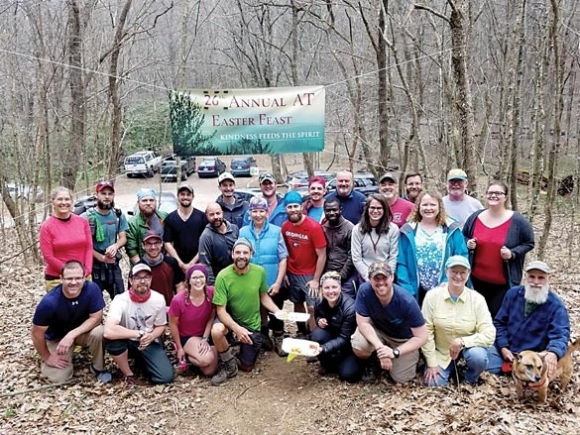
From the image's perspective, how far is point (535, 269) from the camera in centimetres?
424

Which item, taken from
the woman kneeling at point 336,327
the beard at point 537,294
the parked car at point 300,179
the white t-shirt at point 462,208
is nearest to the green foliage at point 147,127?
the parked car at point 300,179

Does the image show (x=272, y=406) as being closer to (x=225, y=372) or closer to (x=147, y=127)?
(x=225, y=372)

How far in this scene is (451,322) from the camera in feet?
14.8

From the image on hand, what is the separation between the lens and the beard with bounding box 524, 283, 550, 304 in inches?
170

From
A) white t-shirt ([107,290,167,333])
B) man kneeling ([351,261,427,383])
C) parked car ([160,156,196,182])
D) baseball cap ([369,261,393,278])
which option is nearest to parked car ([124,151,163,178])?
parked car ([160,156,196,182])

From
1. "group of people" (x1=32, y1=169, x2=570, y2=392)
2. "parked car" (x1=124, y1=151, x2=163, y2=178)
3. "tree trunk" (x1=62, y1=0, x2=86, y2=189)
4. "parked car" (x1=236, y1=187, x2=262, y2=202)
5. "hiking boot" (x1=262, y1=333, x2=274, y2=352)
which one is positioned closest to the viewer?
"group of people" (x1=32, y1=169, x2=570, y2=392)

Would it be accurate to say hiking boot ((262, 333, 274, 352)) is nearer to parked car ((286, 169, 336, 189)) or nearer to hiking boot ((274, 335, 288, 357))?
hiking boot ((274, 335, 288, 357))

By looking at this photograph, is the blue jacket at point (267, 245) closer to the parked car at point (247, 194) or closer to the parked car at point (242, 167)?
the parked car at point (247, 194)

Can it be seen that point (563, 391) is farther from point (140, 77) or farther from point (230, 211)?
point (140, 77)

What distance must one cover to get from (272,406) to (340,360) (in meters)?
0.80

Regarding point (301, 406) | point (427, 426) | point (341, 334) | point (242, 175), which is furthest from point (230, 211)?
Answer: point (242, 175)

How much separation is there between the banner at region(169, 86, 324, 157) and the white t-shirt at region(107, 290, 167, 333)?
7.99 ft

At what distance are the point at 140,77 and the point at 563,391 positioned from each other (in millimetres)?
19330

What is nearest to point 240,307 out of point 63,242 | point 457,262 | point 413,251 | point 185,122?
point 413,251
